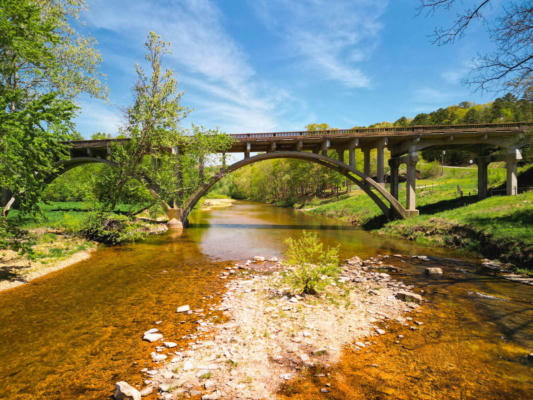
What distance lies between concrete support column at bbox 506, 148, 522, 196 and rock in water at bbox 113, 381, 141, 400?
26.3 metres

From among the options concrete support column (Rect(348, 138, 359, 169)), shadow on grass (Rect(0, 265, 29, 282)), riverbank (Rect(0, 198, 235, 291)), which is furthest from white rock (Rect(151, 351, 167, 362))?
concrete support column (Rect(348, 138, 359, 169))

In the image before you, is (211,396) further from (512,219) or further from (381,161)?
(381,161)

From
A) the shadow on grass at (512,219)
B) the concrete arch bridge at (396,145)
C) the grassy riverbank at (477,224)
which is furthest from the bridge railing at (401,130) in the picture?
the shadow on grass at (512,219)

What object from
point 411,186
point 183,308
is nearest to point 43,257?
point 183,308

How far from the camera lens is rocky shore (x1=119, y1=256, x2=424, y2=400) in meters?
3.77

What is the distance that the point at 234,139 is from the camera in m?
22.5

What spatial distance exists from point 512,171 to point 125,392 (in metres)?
26.9

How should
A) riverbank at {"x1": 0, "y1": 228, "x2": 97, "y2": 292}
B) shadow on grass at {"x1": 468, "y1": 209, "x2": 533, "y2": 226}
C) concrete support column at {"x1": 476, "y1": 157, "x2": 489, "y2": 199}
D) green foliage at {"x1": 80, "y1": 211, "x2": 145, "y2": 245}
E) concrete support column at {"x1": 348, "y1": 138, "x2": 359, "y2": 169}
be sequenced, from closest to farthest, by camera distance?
riverbank at {"x1": 0, "y1": 228, "x2": 97, "y2": 292}
shadow on grass at {"x1": 468, "y1": 209, "x2": 533, "y2": 226}
green foliage at {"x1": 80, "y1": 211, "x2": 145, "y2": 245}
concrete support column at {"x1": 476, "y1": 157, "x2": 489, "y2": 199}
concrete support column at {"x1": 348, "y1": 138, "x2": 359, "y2": 169}

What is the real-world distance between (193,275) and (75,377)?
18.6ft

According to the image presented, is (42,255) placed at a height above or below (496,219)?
below

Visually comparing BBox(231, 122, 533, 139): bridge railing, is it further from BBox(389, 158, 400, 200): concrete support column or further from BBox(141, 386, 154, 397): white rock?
BBox(141, 386, 154, 397): white rock

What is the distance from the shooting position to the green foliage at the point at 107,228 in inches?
→ 570

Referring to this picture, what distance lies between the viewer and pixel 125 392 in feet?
11.4

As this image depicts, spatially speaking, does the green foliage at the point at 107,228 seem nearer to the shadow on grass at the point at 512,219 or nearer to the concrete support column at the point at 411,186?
the shadow on grass at the point at 512,219
